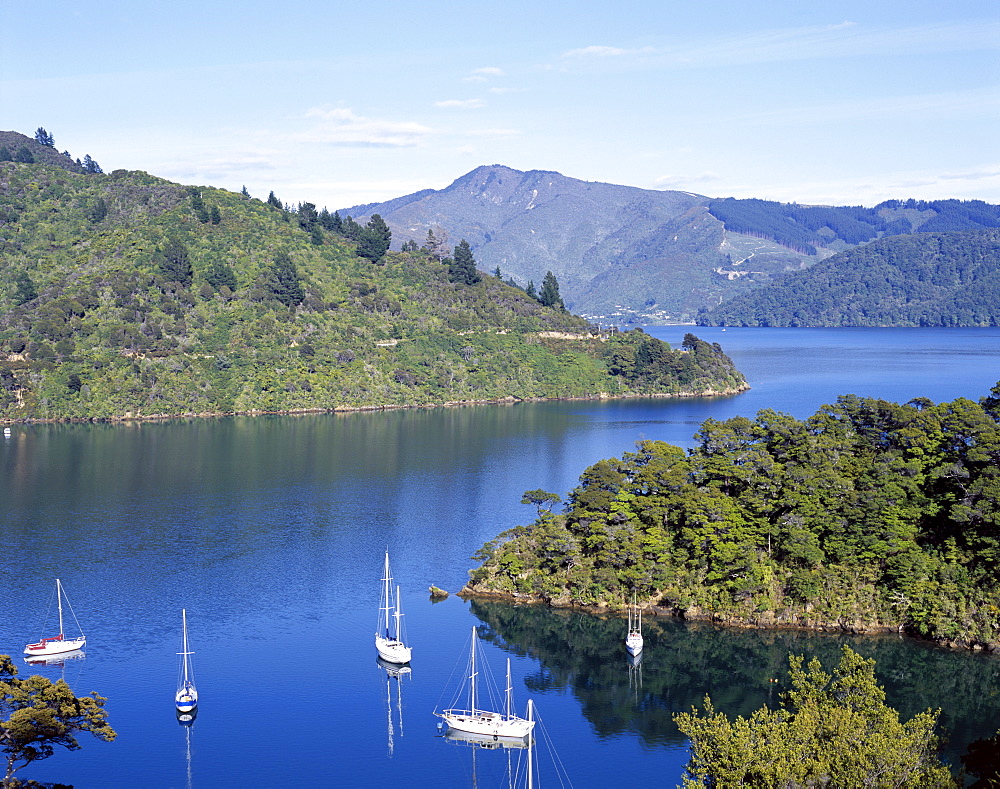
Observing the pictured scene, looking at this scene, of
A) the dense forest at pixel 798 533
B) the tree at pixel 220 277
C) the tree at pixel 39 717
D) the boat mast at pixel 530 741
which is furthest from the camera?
the tree at pixel 220 277

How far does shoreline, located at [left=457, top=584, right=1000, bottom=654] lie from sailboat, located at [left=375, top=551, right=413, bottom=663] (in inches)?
303

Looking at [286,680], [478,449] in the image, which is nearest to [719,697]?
[286,680]

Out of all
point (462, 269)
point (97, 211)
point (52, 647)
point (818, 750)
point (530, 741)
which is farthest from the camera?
point (462, 269)

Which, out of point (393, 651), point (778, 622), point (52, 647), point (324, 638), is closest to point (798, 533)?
point (778, 622)

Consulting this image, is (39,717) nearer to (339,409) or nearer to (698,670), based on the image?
(698,670)

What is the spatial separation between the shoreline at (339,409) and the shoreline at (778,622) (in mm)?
91607

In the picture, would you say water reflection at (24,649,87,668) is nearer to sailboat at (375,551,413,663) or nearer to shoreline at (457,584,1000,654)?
sailboat at (375,551,413,663)

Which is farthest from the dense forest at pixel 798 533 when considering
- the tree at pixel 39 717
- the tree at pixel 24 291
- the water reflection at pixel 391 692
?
the tree at pixel 24 291

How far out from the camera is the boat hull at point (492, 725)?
45719 mm

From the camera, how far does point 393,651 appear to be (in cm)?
5353

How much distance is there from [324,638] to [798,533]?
28.2m

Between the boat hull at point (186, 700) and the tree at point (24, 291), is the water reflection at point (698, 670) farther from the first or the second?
the tree at point (24, 291)

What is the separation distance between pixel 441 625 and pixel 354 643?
213 inches

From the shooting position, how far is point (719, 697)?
5056 cm
